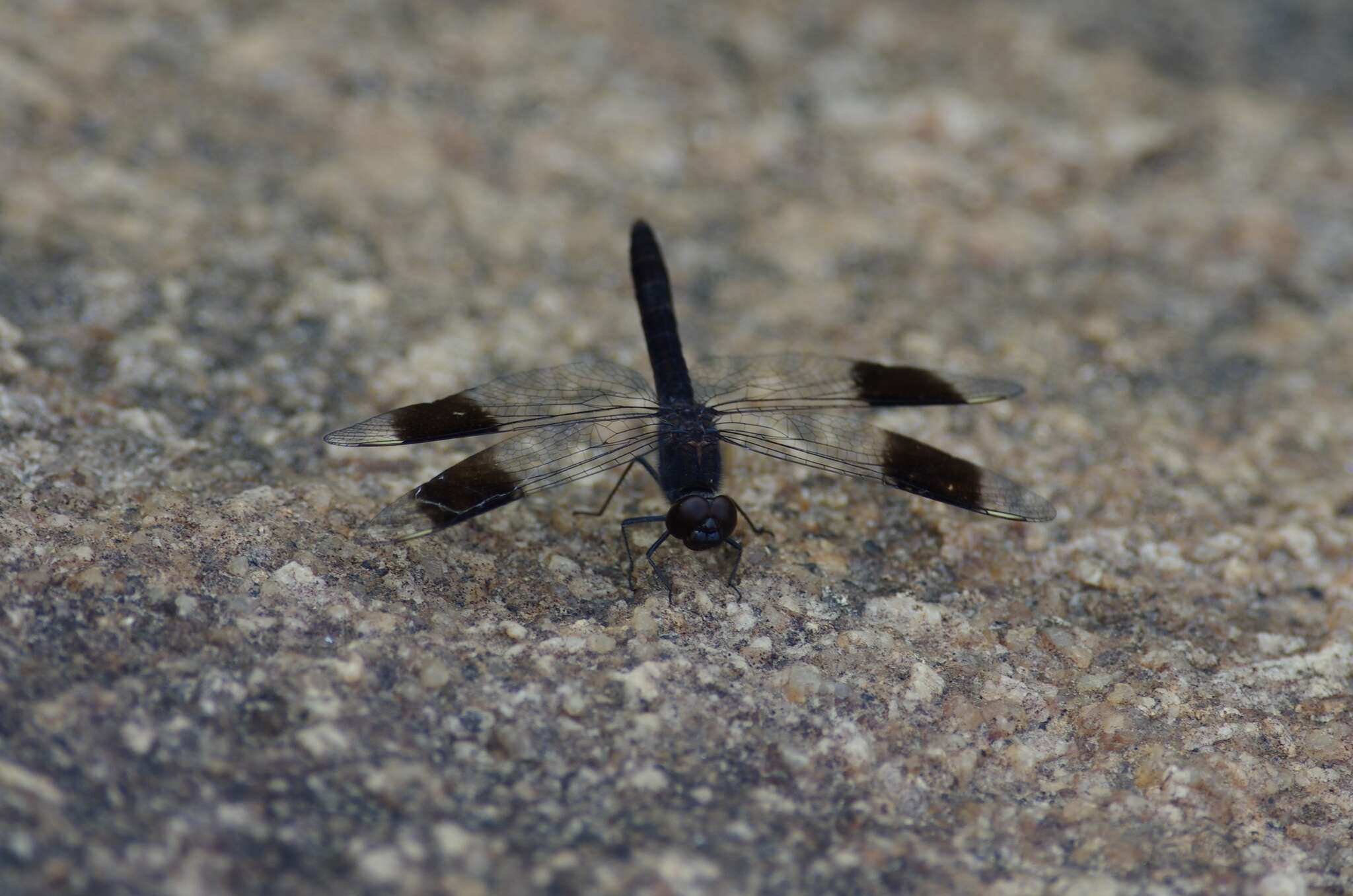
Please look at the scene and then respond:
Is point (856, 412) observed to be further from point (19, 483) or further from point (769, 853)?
point (19, 483)

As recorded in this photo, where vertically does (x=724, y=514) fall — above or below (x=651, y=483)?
below

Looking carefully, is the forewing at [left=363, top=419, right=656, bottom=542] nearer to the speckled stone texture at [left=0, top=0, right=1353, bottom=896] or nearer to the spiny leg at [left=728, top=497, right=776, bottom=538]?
the speckled stone texture at [left=0, top=0, right=1353, bottom=896]

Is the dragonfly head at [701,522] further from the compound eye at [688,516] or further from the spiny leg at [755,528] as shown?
the spiny leg at [755,528]

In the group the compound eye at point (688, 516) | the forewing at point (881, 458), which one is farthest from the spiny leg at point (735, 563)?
the forewing at point (881, 458)

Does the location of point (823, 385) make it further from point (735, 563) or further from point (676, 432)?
point (735, 563)

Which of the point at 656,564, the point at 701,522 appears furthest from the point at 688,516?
the point at 656,564

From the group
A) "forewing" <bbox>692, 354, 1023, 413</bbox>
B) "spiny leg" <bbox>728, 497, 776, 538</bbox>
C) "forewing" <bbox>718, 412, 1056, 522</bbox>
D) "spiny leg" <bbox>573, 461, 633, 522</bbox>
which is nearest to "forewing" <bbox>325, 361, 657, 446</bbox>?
"spiny leg" <bbox>573, 461, 633, 522</bbox>
